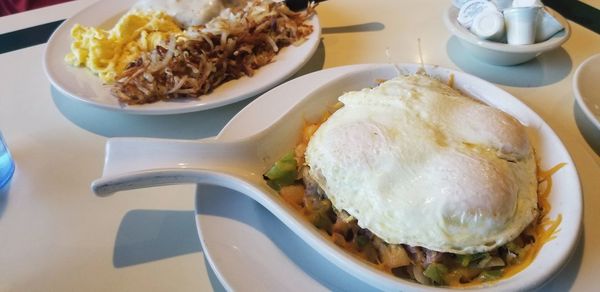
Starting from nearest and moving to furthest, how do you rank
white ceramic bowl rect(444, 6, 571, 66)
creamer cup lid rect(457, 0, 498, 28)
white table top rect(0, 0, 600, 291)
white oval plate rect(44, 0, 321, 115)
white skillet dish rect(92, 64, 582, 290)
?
white skillet dish rect(92, 64, 582, 290)
white table top rect(0, 0, 600, 291)
white oval plate rect(44, 0, 321, 115)
white ceramic bowl rect(444, 6, 571, 66)
creamer cup lid rect(457, 0, 498, 28)

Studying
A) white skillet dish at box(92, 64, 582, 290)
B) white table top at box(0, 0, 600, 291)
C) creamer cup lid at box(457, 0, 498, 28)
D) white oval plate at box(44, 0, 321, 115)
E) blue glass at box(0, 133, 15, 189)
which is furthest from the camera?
creamer cup lid at box(457, 0, 498, 28)

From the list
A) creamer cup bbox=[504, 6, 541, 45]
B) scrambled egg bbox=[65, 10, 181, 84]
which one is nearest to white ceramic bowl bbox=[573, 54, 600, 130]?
creamer cup bbox=[504, 6, 541, 45]

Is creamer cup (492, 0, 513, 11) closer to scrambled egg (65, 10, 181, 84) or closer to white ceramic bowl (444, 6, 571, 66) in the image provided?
white ceramic bowl (444, 6, 571, 66)

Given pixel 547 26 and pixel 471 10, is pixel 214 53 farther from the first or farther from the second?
pixel 547 26

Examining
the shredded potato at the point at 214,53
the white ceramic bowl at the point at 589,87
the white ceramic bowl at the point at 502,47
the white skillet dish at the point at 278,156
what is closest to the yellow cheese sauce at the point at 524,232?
the white skillet dish at the point at 278,156

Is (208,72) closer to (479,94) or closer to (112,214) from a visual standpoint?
(112,214)

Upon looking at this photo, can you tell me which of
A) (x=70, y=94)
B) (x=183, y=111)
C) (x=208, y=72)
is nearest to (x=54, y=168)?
(x=70, y=94)

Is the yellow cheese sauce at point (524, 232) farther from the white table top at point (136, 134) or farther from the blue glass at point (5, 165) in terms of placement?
the blue glass at point (5, 165)

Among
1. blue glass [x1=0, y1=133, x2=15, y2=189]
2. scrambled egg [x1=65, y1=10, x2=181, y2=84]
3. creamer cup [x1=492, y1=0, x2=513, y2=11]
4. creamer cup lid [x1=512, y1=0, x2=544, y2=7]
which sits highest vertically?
creamer cup lid [x1=512, y1=0, x2=544, y2=7]
